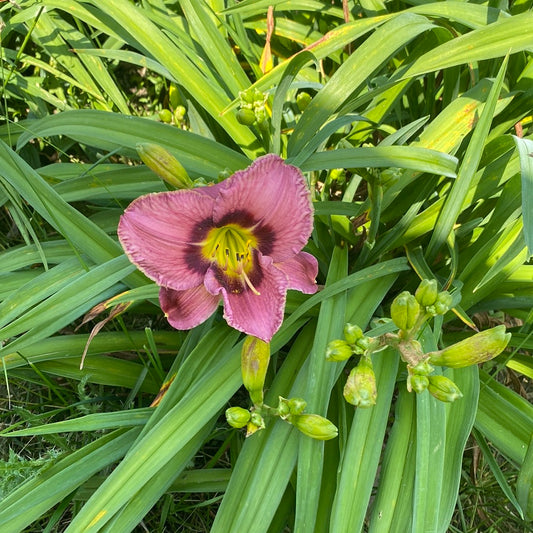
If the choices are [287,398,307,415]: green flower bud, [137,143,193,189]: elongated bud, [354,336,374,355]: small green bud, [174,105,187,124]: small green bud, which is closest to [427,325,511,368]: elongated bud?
[354,336,374,355]: small green bud

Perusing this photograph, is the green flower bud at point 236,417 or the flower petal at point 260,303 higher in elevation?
the flower petal at point 260,303

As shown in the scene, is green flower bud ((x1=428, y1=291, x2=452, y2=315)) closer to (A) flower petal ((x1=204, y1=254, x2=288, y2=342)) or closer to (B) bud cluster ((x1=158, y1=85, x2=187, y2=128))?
(A) flower petal ((x1=204, y1=254, x2=288, y2=342))

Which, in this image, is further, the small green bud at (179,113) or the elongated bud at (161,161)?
the small green bud at (179,113)

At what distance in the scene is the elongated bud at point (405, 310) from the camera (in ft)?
2.79

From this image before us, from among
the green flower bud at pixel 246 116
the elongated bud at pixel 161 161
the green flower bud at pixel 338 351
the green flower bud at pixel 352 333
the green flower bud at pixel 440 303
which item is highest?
the green flower bud at pixel 246 116

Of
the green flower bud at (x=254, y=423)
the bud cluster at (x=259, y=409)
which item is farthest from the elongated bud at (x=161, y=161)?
the green flower bud at (x=254, y=423)

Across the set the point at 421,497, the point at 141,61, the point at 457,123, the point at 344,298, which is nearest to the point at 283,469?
the point at 421,497

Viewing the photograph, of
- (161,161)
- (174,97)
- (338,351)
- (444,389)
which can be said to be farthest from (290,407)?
(174,97)

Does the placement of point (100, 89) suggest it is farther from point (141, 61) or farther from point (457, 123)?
point (457, 123)

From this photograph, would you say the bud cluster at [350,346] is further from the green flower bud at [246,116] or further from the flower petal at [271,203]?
the green flower bud at [246,116]

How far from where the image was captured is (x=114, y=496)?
0.91 meters

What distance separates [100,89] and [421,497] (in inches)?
56.4

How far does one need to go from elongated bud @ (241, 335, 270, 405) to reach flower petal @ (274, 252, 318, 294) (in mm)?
131

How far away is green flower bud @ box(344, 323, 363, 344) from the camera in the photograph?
0.90 metres
